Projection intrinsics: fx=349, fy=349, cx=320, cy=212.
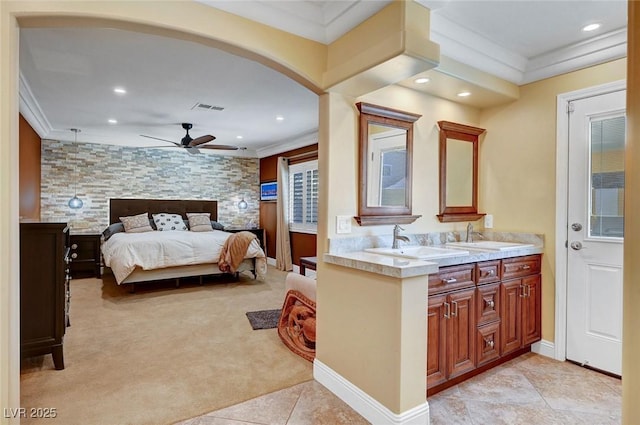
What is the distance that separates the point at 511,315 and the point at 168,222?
237 inches

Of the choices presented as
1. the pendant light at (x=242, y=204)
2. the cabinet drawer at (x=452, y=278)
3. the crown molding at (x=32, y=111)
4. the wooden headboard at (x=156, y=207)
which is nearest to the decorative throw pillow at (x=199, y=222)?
the wooden headboard at (x=156, y=207)

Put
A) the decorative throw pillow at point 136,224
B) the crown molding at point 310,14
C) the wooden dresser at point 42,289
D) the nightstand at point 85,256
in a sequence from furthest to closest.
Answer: the decorative throw pillow at point 136,224 < the nightstand at point 85,256 < the wooden dresser at point 42,289 < the crown molding at point 310,14

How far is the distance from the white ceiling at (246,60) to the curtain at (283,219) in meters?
1.56

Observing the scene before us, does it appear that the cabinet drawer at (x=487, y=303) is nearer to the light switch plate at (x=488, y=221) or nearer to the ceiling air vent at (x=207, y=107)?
the light switch plate at (x=488, y=221)

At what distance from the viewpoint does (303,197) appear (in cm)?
638

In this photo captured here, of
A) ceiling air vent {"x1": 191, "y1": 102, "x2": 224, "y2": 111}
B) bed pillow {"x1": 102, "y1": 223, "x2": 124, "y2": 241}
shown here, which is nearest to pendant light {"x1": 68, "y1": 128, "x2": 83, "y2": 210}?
bed pillow {"x1": 102, "y1": 223, "x2": 124, "y2": 241}

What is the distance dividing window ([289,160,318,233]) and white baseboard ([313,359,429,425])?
142 inches

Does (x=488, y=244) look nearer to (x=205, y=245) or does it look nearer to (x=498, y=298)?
(x=498, y=298)

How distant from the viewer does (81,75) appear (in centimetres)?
341

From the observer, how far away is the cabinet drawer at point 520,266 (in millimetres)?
2650

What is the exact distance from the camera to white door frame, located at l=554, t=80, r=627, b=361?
2.81 meters

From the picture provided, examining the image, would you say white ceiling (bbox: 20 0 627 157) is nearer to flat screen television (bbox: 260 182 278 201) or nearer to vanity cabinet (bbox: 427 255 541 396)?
vanity cabinet (bbox: 427 255 541 396)

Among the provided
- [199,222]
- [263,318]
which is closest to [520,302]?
[263,318]

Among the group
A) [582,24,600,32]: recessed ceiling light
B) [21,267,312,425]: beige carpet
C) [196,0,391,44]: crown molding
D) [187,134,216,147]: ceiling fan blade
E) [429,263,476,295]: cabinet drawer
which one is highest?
[582,24,600,32]: recessed ceiling light
